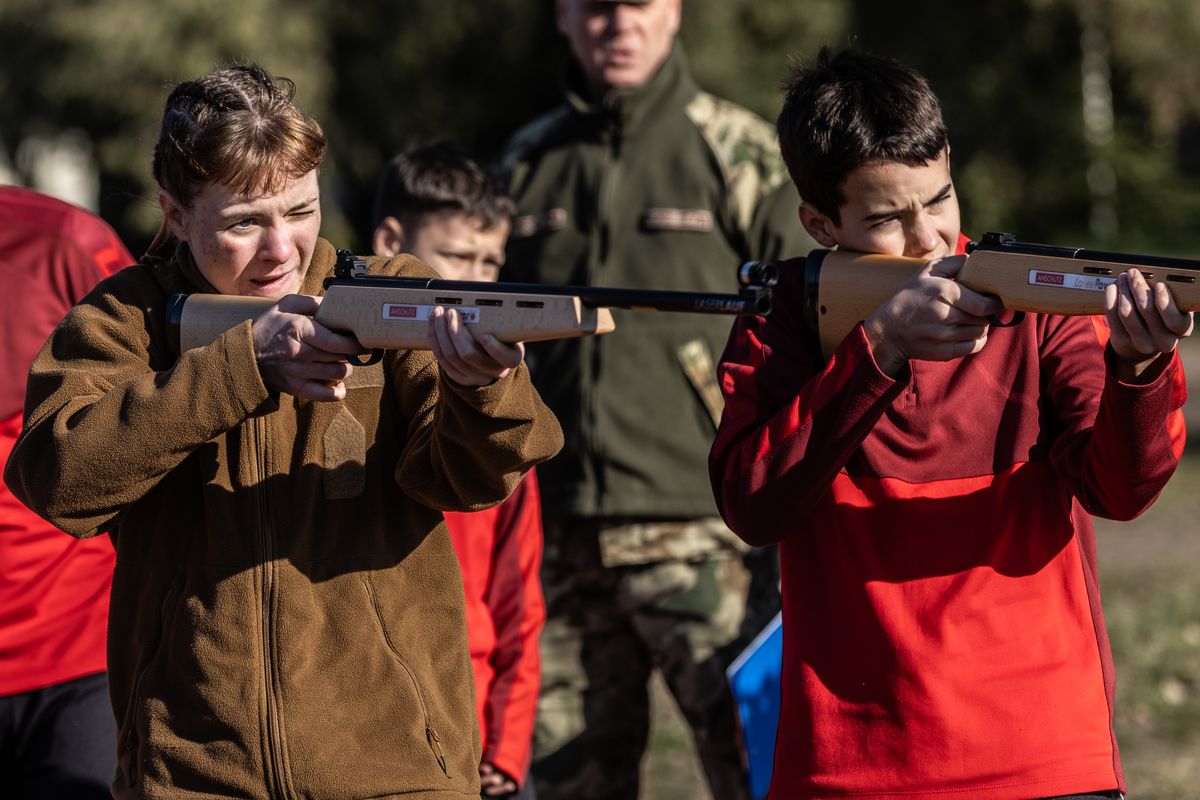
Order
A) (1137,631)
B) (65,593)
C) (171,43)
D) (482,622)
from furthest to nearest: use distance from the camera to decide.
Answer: (171,43) < (1137,631) < (482,622) < (65,593)

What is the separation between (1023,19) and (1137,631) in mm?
10376

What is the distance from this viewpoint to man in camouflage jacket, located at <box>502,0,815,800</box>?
4.82m

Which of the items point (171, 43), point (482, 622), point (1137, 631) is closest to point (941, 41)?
point (171, 43)

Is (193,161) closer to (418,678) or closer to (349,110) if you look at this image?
(418,678)

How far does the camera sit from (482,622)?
404 centimetres

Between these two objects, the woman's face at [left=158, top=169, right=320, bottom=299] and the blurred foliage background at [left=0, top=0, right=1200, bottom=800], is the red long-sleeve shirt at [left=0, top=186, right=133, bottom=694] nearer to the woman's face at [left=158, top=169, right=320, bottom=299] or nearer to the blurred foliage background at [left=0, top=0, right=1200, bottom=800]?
the woman's face at [left=158, top=169, right=320, bottom=299]

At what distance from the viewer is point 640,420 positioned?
4.90 m

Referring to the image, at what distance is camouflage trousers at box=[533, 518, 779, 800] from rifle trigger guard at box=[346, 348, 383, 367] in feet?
6.39

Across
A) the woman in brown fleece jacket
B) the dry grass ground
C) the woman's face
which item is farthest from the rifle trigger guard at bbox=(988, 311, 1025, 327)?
the dry grass ground

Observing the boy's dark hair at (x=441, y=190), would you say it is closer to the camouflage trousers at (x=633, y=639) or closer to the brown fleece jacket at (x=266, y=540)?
the camouflage trousers at (x=633, y=639)

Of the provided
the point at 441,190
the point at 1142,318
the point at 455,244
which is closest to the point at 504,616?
the point at 455,244

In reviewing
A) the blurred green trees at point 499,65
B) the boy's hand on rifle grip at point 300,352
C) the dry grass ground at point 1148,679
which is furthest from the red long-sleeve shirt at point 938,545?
the blurred green trees at point 499,65

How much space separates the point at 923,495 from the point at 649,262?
2029mm

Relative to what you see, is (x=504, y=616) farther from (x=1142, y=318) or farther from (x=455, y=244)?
(x=1142, y=318)
